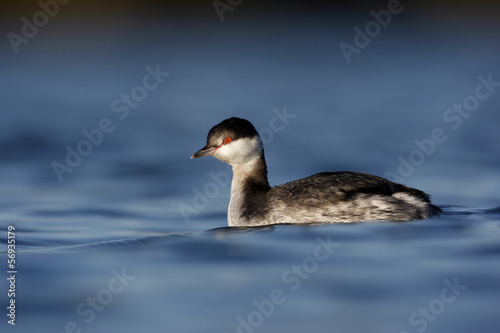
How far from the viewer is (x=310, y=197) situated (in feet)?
35.9

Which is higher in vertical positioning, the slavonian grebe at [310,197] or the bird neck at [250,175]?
the bird neck at [250,175]

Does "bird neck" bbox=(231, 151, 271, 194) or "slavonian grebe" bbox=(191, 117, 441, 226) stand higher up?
"bird neck" bbox=(231, 151, 271, 194)

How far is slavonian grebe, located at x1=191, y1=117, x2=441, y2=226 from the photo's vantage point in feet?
35.6

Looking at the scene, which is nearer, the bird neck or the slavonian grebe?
the slavonian grebe

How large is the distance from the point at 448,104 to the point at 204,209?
10.7 m

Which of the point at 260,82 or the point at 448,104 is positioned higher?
the point at 260,82

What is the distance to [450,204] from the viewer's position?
12.7 m

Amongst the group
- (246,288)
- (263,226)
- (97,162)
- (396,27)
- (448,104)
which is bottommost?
(246,288)

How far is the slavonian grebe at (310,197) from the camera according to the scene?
10.9 m

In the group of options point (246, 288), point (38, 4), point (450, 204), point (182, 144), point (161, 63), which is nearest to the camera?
point (246, 288)

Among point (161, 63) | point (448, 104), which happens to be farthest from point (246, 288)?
point (161, 63)

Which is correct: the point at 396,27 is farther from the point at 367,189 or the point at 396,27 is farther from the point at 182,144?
the point at 367,189

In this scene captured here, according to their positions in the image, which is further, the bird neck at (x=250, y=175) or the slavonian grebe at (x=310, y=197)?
the bird neck at (x=250, y=175)

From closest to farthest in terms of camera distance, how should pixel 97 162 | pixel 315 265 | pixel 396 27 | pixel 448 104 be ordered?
pixel 315 265 < pixel 97 162 < pixel 448 104 < pixel 396 27
